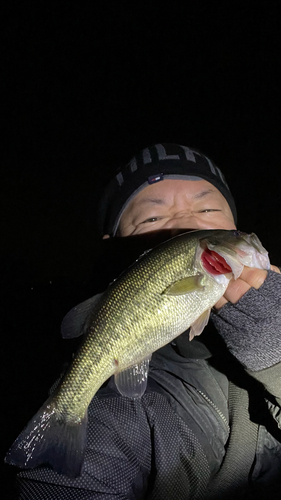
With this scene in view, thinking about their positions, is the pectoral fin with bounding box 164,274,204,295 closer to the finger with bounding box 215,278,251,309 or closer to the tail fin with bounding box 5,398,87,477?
the finger with bounding box 215,278,251,309

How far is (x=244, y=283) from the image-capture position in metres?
1.55

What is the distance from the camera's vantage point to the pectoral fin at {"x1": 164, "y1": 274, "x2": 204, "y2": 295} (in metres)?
1.45

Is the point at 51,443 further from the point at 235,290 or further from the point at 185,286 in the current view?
the point at 235,290

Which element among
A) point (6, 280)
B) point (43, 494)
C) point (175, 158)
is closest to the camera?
point (43, 494)

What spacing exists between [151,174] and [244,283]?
1.49m

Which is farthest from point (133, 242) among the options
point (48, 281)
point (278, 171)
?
point (278, 171)

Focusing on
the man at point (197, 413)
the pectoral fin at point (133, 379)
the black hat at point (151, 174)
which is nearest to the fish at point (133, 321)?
the pectoral fin at point (133, 379)

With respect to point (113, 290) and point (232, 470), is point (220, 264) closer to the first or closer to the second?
point (113, 290)

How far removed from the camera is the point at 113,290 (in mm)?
1489

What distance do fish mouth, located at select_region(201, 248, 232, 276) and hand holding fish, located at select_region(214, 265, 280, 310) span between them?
0.32 ft

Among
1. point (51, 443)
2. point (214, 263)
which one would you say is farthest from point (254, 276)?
point (51, 443)

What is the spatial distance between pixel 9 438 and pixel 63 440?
3.39 meters

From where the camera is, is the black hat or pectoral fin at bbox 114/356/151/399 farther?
the black hat

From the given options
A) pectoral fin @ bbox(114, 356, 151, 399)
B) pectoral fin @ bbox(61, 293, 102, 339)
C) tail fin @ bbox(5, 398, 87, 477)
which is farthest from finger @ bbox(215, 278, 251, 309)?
tail fin @ bbox(5, 398, 87, 477)
